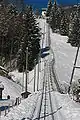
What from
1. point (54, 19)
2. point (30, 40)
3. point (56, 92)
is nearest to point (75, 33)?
point (30, 40)

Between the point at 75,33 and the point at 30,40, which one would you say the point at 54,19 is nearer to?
the point at 75,33

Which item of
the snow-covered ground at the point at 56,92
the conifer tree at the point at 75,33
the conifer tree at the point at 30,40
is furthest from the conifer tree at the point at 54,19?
the conifer tree at the point at 30,40

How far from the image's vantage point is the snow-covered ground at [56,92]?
26.9 metres

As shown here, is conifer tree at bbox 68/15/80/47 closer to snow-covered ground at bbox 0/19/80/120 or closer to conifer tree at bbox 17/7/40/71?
snow-covered ground at bbox 0/19/80/120

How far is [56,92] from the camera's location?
163 feet

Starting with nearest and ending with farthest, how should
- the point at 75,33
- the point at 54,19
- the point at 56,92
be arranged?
1. the point at 56,92
2. the point at 75,33
3. the point at 54,19

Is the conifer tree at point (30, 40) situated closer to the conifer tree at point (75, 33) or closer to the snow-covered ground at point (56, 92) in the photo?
the snow-covered ground at point (56, 92)

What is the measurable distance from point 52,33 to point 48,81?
218 ft

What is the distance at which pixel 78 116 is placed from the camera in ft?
→ 86.4

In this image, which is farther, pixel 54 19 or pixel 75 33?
pixel 54 19

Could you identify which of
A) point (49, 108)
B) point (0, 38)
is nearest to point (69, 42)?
point (0, 38)

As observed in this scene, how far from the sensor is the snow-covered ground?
26891 mm

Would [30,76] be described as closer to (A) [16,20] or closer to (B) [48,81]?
(B) [48,81]

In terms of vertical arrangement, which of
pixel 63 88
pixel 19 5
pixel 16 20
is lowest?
pixel 63 88
